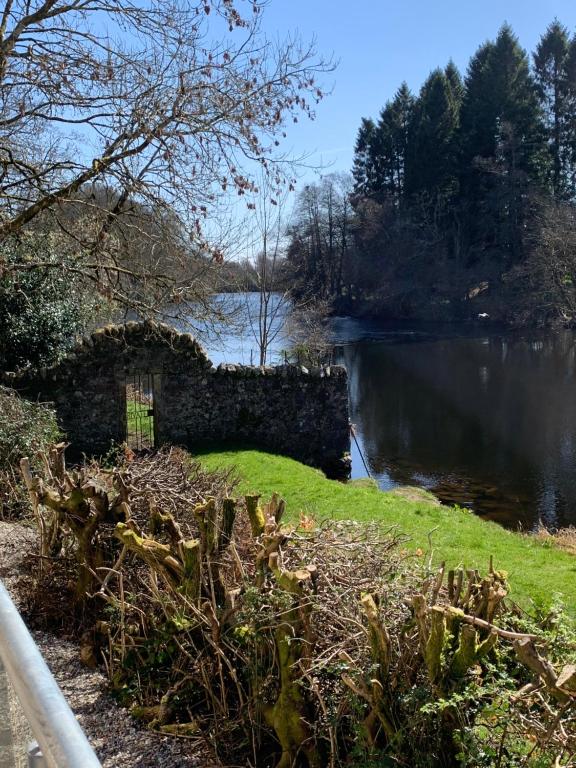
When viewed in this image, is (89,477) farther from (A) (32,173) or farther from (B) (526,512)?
(B) (526,512)

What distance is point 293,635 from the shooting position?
14.2 ft

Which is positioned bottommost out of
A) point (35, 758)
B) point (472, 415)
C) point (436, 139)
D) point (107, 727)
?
point (107, 727)

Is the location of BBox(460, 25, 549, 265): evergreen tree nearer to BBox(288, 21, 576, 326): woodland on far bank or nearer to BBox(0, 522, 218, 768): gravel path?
BBox(288, 21, 576, 326): woodland on far bank

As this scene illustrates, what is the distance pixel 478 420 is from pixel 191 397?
13865mm

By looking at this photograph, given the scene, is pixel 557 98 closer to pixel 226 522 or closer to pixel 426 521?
pixel 426 521

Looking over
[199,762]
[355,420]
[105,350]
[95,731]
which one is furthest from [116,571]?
[355,420]

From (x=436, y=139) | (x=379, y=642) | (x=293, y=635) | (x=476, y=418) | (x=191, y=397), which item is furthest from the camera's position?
(x=436, y=139)

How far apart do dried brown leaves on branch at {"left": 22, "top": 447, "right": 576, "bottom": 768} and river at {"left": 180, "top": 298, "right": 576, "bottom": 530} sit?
28.6 ft

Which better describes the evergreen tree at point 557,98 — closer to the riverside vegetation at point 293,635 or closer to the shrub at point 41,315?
the shrub at point 41,315

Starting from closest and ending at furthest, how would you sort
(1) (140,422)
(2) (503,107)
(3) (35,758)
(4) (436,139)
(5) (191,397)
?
(3) (35,758) < (5) (191,397) < (1) (140,422) < (2) (503,107) < (4) (436,139)

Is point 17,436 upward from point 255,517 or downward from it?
upward

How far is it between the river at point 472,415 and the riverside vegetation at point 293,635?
8.22 m

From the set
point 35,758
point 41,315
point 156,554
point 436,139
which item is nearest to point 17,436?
point 41,315

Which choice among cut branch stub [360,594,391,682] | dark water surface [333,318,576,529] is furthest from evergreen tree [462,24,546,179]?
cut branch stub [360,594,391,682]
